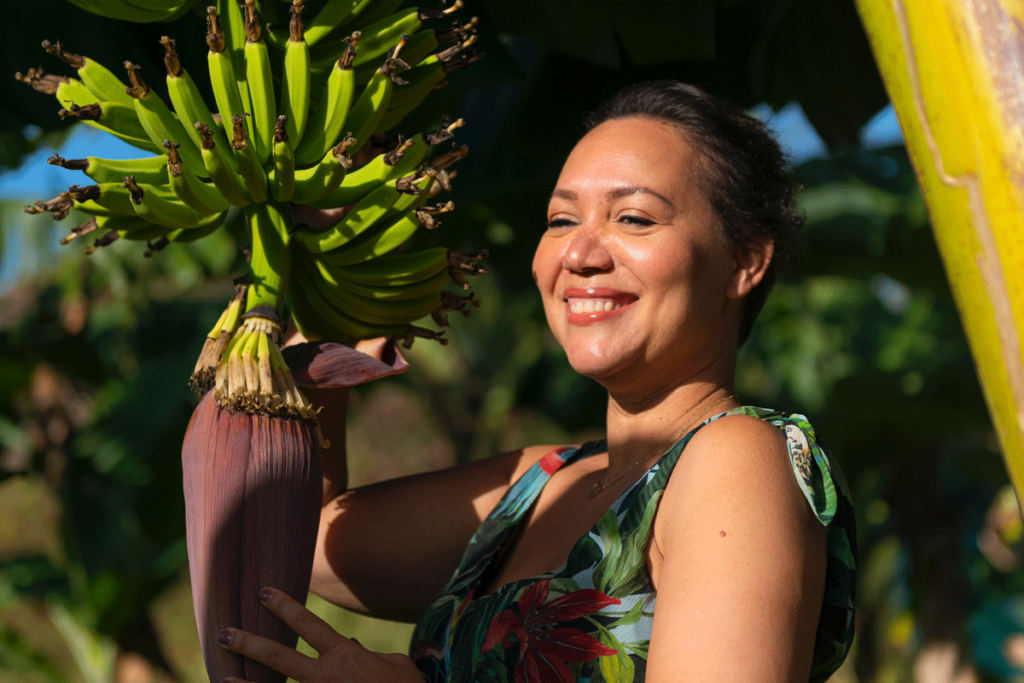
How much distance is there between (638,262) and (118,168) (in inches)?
27.2

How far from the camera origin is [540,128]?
2.24 metres

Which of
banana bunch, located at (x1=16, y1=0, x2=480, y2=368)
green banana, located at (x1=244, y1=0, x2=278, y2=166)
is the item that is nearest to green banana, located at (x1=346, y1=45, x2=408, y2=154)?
banana bunch, located at (x1=16, y1=0, x2=480, y2=368)

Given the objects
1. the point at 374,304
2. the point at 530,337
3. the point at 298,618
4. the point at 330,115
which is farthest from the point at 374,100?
the point at 530,337

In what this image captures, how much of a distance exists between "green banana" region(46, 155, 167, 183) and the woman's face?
56cm

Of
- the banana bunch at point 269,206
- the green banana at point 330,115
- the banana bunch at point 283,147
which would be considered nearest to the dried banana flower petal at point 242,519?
the banana bunch at point 269,206

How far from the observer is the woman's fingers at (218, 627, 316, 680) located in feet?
3.25

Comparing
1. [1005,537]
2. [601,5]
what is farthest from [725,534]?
[1005,537]

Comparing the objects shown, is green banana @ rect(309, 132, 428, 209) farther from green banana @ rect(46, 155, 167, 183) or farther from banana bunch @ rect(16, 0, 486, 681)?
green banana @ rect(46, 155, 167, 183)

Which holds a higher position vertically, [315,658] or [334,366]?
[334,366]

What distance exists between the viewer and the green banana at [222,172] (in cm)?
99

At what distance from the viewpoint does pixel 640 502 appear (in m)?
1.07

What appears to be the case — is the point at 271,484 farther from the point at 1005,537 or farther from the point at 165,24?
the point at 1005,537

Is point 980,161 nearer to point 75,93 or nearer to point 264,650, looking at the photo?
point 264,650

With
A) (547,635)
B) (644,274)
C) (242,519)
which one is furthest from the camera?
(644,274)
